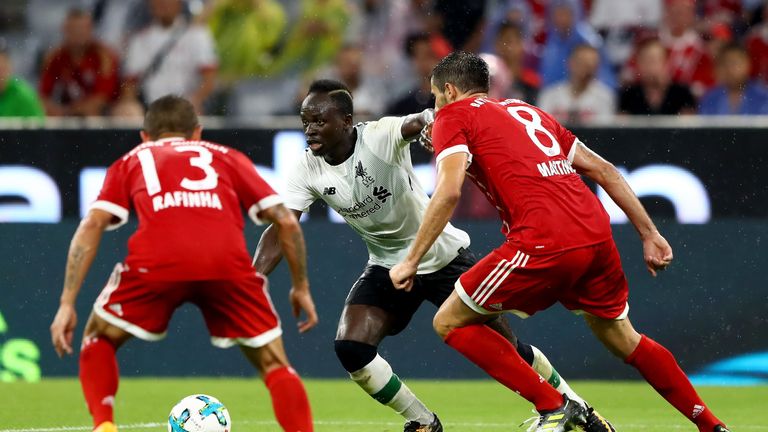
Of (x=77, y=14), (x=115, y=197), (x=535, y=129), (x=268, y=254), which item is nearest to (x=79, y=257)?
(x=115, y=197)

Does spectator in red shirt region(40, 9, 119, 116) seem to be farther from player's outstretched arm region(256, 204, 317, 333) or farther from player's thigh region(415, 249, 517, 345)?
player's outstretched arm region(256, 204, 317, 333)

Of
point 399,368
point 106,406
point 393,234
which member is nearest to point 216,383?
point 399,368

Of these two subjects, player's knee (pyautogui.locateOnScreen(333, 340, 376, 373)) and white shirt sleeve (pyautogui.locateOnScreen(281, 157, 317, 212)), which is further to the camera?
white shirt sleeve (pyautogui.locateOnScreen(281, 157, 317, 212))

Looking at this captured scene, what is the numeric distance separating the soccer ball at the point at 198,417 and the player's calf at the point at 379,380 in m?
0.92

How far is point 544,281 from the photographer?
6457mm

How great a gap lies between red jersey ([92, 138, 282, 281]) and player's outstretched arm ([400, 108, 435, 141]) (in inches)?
52.1

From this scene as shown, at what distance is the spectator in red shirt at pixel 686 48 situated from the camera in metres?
12.3

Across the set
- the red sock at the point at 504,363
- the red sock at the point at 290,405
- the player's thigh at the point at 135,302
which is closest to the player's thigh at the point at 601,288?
the red sock at the point at 504,363

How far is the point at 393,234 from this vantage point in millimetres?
7520

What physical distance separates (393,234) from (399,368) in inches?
133

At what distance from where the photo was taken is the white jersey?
7.43 m

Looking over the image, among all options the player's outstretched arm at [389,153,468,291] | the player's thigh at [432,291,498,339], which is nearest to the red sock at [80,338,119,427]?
the player's outstretched arm at [389,153,468,291]

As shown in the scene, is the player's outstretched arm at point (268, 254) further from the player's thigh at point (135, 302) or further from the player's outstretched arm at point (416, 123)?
the player's thigh at point (135, 302)

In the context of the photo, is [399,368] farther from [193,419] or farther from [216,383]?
[193,419]
